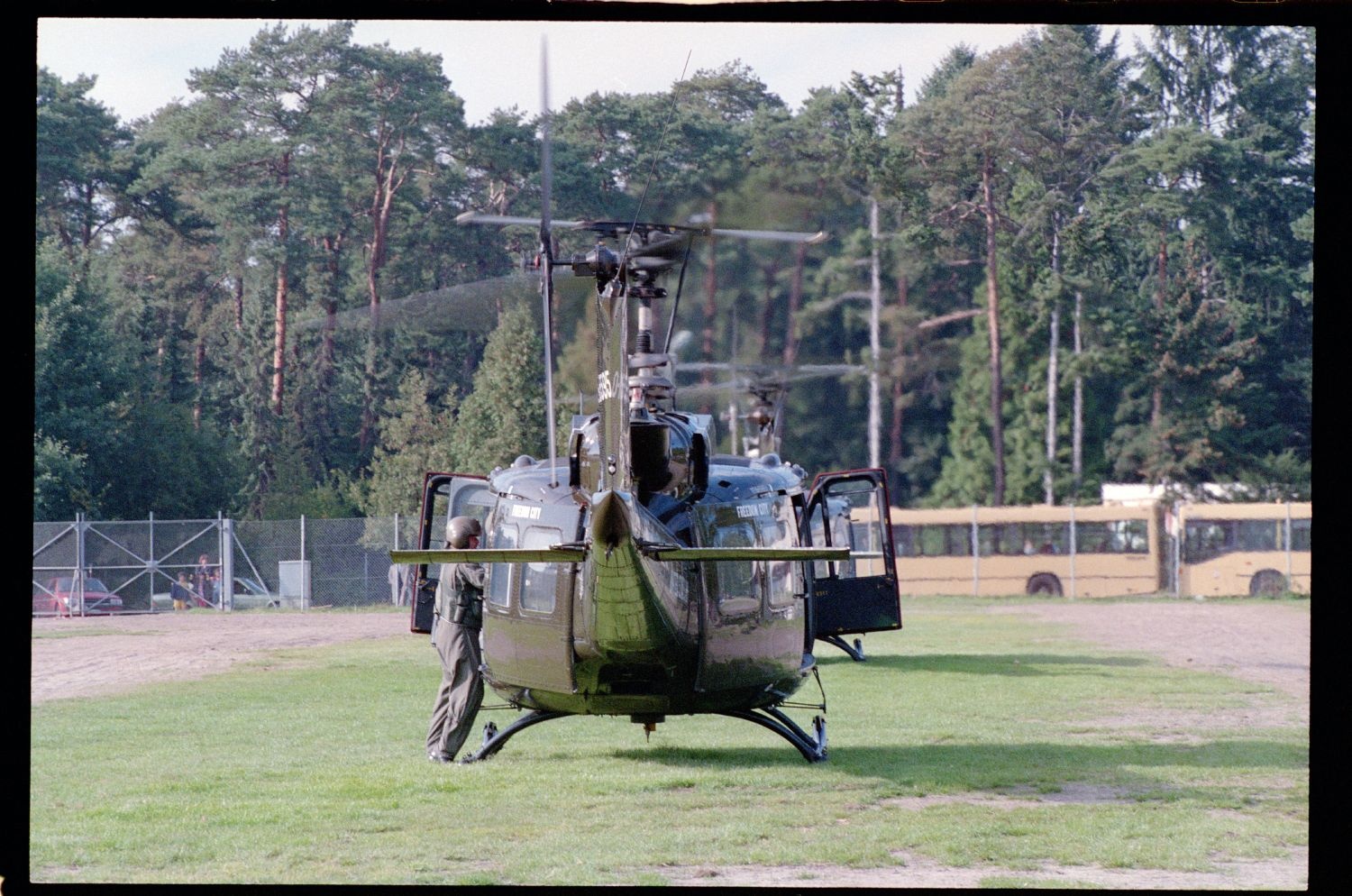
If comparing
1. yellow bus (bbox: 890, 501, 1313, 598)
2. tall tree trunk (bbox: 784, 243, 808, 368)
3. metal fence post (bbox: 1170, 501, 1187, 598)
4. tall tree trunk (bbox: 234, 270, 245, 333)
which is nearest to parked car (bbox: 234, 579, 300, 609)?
tall tree trunk (bbox: 234, 270, 245, 333)

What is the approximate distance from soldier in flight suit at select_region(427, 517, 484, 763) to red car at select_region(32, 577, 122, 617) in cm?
1322

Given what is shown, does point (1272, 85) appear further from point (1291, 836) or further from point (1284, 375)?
point (1291, 836)

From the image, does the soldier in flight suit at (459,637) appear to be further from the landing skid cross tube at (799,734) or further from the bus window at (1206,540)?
the bus window at (1206,540)

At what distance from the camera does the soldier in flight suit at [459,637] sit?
8695 mm

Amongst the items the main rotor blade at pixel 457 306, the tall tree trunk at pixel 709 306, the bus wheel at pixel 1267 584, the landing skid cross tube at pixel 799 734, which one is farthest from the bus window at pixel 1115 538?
the landing skid cross tube at pixel 799 734

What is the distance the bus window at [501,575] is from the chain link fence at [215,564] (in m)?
11.5

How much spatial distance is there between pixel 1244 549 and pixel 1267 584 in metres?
0.80

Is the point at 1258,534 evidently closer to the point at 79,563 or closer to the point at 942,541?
the point at 942,541

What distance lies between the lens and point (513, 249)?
54.3 feet

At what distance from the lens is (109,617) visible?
20.4 metres

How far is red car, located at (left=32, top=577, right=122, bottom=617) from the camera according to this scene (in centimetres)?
2061

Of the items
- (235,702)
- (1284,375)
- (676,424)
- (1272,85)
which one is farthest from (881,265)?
(676,424)

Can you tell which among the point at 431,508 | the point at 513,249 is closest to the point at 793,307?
the point at 513,249

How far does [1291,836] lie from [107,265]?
18.2 m
